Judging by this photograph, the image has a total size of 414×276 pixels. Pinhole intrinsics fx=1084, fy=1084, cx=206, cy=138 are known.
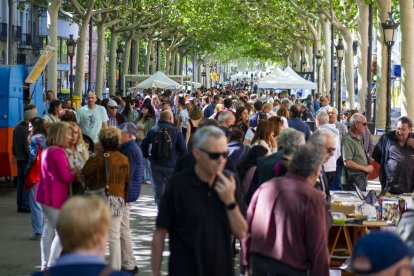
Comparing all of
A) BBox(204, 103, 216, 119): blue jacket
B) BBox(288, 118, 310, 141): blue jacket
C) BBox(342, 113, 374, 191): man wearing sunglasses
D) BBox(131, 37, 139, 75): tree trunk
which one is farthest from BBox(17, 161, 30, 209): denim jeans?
BBox(131, 37, 139, 75): tree trunk

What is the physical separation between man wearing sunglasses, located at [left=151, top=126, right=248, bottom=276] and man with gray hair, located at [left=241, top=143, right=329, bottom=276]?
581mm

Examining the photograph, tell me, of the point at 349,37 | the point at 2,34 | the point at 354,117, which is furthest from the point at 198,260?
the point at 2,34

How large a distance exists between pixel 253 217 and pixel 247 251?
32cm

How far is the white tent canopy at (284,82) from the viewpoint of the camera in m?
39.8

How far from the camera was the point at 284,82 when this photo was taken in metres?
40.4

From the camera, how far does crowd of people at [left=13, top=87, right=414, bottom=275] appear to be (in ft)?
21.7

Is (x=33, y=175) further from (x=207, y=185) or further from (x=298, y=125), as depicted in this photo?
(x=207, y=185)

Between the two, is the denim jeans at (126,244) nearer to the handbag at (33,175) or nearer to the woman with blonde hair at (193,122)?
the handbag at (33,175)

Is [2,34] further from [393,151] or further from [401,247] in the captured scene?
[401,247]

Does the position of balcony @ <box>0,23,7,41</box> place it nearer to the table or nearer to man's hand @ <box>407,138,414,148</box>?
man's hand @ <box>407,138,414,148</box>

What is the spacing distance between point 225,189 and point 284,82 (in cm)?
3410

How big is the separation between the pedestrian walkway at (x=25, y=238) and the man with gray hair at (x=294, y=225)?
4983mm

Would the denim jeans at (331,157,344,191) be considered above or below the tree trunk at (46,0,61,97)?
below

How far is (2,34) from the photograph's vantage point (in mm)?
70000
